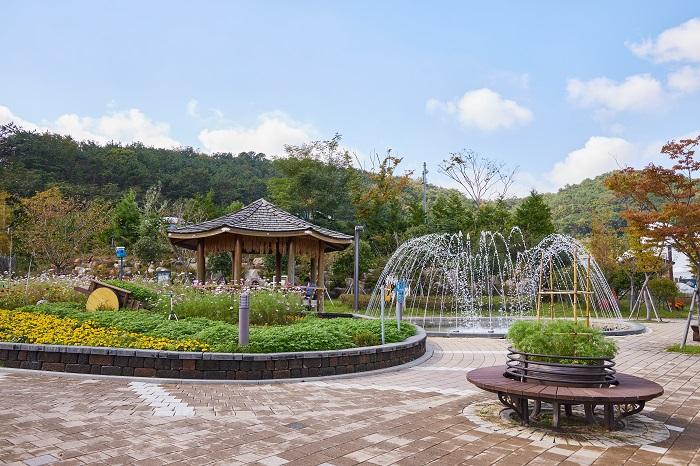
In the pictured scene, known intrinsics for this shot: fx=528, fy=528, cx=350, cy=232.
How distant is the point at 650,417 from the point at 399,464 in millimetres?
3116

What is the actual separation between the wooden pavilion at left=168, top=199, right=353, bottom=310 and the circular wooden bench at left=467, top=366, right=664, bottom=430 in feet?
29.6

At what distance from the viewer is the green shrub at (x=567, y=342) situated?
502cm

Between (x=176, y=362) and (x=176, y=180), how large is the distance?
129ft

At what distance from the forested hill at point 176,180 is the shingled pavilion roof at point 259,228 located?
13429mm

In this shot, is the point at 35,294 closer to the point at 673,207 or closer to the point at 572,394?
the point at 572,394

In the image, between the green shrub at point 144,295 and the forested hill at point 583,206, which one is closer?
the green shrub at point 144,295

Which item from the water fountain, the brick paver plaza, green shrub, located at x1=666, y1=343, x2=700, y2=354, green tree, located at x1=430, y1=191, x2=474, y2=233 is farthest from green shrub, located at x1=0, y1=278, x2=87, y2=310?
green tree, located at x1=430, y1=191, x2=474, y2=233

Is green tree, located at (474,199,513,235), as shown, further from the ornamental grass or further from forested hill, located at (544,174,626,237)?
the ornamental grass

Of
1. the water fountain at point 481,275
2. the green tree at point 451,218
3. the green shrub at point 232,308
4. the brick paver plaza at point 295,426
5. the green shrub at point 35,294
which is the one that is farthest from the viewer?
the green tree at point 451,218

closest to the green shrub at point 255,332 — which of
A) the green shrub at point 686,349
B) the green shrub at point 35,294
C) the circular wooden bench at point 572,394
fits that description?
the green shrub at point 35,294

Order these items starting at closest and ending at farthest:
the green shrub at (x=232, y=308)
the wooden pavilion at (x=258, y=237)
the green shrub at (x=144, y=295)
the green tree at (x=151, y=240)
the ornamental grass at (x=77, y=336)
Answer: the ornamental grass at (x=77, y=336) < the green shrub at (x=232, y=308) < the green shrub at (x=144, y=295) < the wooden pavilion at (x=258, y=237) < the green tree at (x=151, y=240)

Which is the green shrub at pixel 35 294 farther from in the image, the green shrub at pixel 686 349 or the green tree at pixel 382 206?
the green tree at pixel 382 206

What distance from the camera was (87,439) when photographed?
4.34 metres

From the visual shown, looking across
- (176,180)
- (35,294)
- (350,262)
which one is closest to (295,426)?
(35,294)
